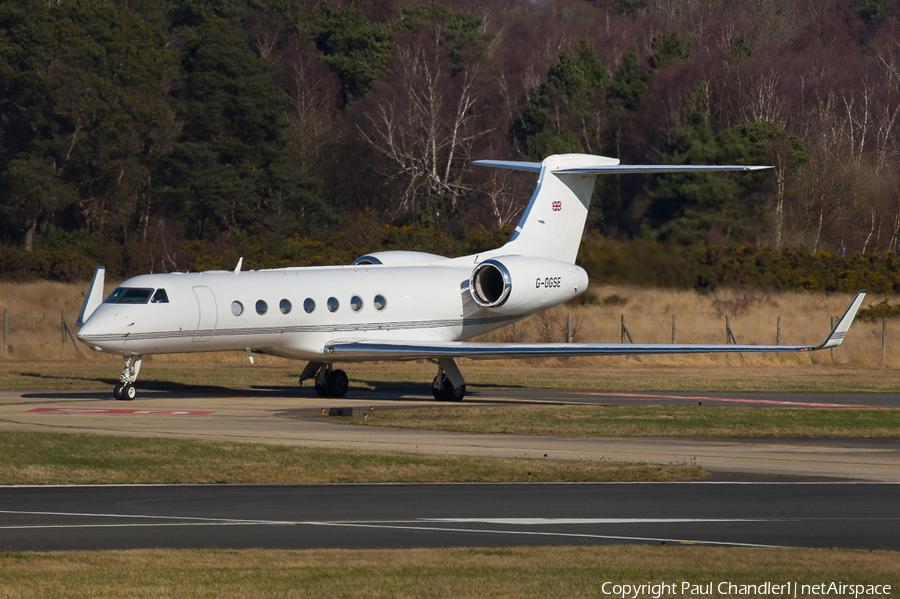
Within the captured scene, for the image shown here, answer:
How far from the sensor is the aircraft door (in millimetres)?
23406

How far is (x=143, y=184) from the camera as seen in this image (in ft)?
218

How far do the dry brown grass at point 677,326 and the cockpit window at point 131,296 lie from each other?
14.0 m

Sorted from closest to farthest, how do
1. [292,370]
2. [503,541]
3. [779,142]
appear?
1. [503,541]
2. [292,370]
3. [779,142]

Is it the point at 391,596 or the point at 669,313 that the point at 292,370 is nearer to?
the point at 669,313

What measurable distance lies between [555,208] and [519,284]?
10.7 feet

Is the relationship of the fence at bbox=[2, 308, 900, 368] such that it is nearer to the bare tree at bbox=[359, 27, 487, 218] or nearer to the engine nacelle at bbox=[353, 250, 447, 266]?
the engine nacelle at bbox=[353, 250, 447, 266]

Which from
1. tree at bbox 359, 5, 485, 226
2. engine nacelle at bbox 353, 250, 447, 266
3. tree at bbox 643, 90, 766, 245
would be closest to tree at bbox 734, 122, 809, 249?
tree at bbox 643, 90, 766, 245

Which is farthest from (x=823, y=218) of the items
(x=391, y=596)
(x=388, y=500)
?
(x=391, y=596)

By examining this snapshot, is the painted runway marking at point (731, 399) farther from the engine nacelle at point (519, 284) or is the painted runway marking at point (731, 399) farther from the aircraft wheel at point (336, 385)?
the aircraft wheel at point (336, 385)

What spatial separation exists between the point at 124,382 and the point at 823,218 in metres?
41.3

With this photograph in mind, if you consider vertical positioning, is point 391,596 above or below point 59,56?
below

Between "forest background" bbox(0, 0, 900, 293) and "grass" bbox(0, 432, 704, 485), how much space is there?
26.8 meters

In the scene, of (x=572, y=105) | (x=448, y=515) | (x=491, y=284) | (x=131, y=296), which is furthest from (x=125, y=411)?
(x=572, y=105)

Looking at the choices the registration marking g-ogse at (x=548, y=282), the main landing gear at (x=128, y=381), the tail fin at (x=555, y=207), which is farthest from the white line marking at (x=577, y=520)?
the tail fin at (x=555, y=207)
